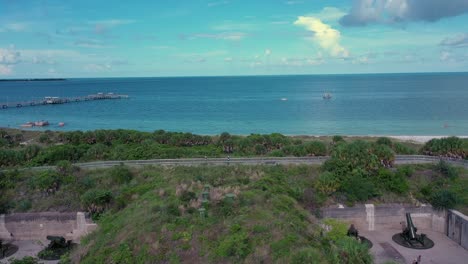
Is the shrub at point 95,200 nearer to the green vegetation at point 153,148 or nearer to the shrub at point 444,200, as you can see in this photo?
the green vegetation at point 153,148

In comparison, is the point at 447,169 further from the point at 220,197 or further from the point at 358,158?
the point at 220,197

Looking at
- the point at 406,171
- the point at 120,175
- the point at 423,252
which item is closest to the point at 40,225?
the point at 120,175

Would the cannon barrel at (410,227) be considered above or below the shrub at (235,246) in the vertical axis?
below

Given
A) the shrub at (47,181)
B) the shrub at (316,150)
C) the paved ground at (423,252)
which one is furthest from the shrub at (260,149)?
the shrub at (47,181)

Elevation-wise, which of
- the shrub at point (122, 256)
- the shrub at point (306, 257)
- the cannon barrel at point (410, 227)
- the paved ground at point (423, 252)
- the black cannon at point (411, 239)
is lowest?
the paved ground at point (423, 252)

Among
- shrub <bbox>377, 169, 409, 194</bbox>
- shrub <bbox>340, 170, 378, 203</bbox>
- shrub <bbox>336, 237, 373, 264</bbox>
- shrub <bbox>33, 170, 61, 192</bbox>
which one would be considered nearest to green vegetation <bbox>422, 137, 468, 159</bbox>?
shrub <bbox>377, 169, 409, 194</bbox>

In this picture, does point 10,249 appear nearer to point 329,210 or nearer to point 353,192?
point 329,210

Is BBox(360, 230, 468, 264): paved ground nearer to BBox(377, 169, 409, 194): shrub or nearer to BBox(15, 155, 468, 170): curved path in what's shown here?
BBox(377, 169, 409, 194): shrub

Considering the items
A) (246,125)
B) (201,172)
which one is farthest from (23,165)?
(246,125)
